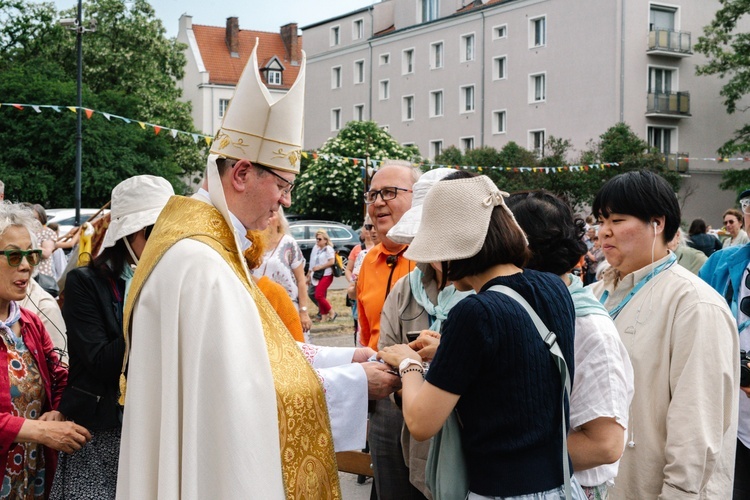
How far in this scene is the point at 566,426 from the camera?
2.39 meters

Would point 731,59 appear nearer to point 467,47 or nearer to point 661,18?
point 661,18

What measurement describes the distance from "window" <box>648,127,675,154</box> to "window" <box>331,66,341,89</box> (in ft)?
74.0

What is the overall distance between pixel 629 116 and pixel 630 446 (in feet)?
123

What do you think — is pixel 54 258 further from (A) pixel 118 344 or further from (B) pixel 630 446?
(B) pixel 630 446

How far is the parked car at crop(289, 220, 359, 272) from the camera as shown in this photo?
23.7 m

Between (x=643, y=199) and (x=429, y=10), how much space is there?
160ft

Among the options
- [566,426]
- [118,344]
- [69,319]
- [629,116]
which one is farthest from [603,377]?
[629,116]

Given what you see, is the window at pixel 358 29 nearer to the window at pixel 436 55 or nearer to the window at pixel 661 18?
the window at pixel 436 55

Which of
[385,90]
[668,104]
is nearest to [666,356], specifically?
[668,104]

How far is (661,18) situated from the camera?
3959 centimetres

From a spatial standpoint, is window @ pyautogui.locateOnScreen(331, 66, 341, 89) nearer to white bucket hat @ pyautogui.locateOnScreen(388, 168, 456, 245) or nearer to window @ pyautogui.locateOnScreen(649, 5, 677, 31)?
window @ pyautogui.locateOnScreen(649, 5, 677, 31)

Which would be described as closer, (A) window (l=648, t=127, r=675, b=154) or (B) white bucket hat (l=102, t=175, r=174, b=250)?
(B) white bucket hat (l=102, t=175, r=174, b=250)

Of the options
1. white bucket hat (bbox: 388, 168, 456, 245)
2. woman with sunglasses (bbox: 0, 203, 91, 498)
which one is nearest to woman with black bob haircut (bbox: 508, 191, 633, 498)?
white bucket hat (bbox: 388, 168, 456, 245)

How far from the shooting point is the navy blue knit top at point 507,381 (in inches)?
88.9
